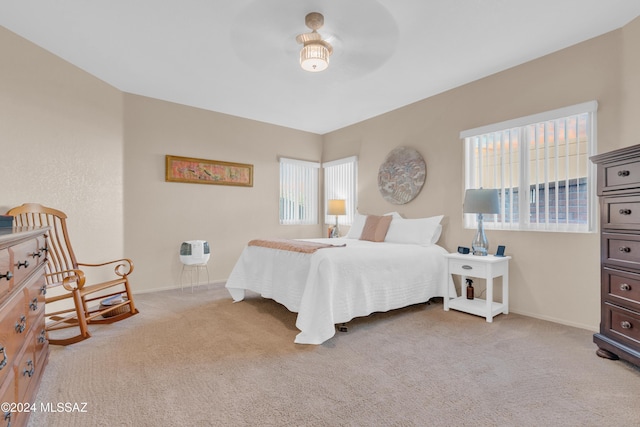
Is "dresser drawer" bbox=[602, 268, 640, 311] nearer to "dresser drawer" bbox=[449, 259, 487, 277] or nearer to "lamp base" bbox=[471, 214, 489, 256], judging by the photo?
"dresser drawer" bbox=[449, 259, 487, 277]

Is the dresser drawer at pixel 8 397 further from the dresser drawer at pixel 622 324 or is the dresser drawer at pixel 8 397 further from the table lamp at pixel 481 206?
the table lamp at pixel 481 206

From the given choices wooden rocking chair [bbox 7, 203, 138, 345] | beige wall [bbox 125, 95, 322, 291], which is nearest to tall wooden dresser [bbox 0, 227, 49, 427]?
wooden rocking chair [bbox 7, 203, 138, 345]

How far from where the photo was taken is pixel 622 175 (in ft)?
6.63

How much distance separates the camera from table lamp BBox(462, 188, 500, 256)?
3057 millimetres

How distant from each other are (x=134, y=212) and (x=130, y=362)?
240 centimetres

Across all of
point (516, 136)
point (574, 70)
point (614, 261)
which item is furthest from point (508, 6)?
point (614, 261)

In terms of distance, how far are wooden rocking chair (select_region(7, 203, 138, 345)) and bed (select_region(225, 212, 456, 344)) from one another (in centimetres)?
116

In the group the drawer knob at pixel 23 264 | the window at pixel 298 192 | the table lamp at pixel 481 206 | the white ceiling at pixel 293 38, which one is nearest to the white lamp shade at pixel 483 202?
the table lamp at pixel 481 206

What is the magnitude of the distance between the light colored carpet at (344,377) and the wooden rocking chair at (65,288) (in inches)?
6.7

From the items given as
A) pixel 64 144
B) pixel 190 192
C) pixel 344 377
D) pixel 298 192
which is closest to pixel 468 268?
pixel 344 377

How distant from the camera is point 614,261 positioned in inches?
83.0

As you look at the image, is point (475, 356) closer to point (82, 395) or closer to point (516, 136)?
point (516, 136)

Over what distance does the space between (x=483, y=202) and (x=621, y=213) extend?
1.10 meters

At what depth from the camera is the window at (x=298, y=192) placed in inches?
213
